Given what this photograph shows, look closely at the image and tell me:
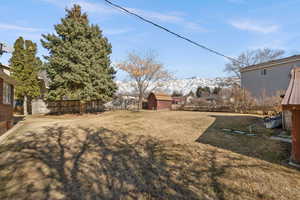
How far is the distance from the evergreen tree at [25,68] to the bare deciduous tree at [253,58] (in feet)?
114

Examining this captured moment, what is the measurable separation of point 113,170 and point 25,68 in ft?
57.7

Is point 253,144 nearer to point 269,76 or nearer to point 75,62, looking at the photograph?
point 75,62

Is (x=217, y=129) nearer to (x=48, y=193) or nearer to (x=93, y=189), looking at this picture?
(x=93, y=189)

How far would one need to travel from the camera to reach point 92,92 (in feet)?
46.5

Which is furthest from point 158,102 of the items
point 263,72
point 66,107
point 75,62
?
point 263,72

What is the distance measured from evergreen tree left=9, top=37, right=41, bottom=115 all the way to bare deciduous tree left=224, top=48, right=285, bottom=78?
114 feet

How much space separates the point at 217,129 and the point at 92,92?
35.3 ft

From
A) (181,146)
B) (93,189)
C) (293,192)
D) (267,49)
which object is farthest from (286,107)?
(267,49)

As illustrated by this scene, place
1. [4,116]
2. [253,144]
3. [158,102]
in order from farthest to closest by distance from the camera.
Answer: [158,102] < [4,116] < [253,144]

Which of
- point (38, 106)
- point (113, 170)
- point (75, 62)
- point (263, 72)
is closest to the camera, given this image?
point (113, 170)

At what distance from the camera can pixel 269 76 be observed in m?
18.6

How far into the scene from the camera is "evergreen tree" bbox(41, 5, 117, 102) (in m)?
13.8

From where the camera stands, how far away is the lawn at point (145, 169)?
10.6 ft

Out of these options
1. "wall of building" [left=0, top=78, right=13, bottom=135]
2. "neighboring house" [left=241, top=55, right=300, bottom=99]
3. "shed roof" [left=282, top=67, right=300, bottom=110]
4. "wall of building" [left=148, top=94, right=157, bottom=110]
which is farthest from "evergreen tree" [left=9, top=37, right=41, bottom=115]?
"neighboring house" [left=241, top=55, right=300, bottom=99]
